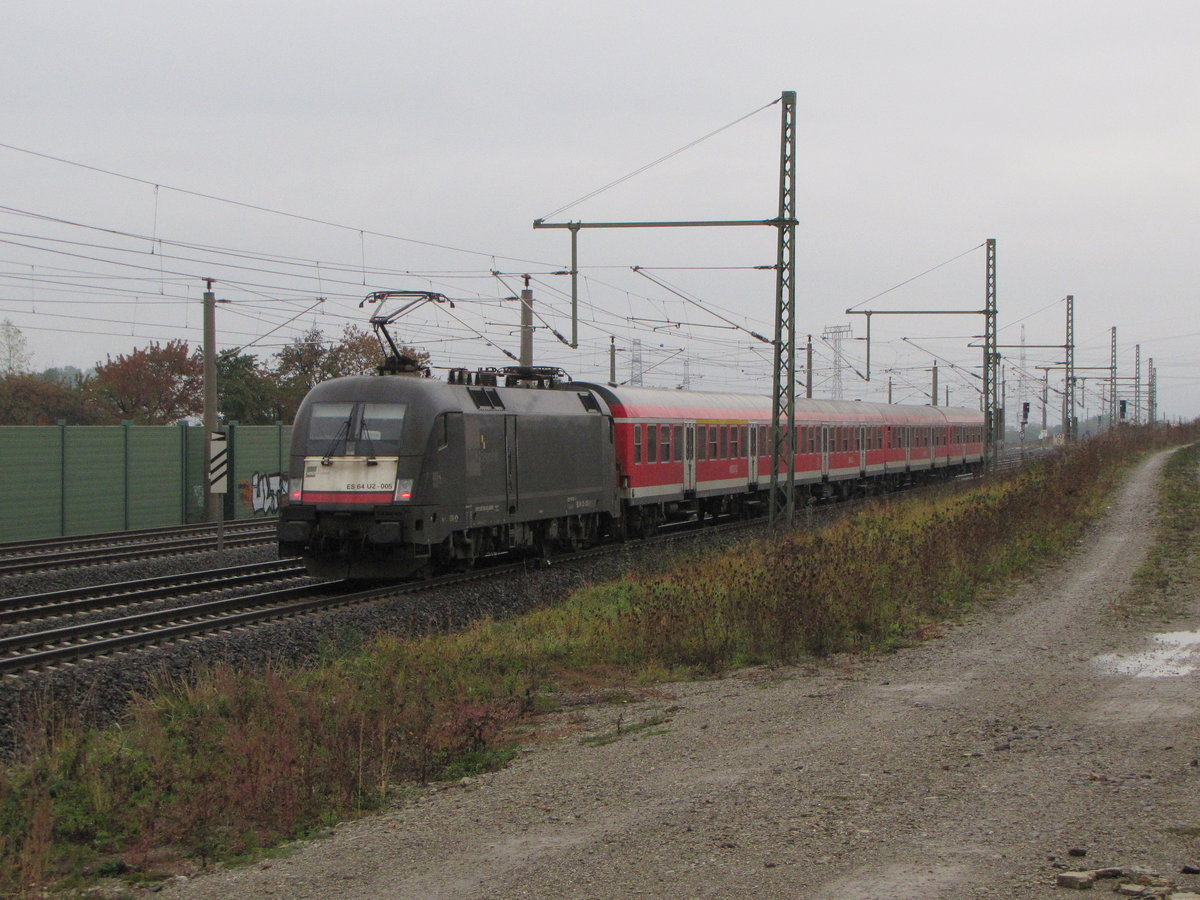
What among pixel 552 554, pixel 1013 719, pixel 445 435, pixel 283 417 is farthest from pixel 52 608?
Result: pixel 283 417

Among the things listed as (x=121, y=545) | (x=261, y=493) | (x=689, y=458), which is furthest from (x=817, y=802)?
(x=261, y=493)

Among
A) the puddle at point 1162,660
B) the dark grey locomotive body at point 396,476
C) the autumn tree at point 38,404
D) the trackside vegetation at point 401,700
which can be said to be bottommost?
the trackside vegetation at point 401,700

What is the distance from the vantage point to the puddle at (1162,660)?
9938mm

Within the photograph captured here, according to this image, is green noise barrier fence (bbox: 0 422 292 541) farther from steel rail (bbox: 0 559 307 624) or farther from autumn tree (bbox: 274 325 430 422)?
autumn tree (bbox: 274 325 430 422)

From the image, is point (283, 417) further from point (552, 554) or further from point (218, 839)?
point (218, 839)

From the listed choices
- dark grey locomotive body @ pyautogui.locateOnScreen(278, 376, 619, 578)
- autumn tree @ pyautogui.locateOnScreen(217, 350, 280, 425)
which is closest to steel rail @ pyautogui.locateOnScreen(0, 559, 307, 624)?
dark grey locomotive body @ pyautogui.locateOnScreen(278, 376, 619, 578)

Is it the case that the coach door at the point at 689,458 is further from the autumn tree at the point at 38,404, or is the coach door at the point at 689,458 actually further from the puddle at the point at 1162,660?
the autumn tree at the point at 38,404

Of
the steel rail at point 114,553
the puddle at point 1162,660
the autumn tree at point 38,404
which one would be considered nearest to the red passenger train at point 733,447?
the steel rail at point 114,553

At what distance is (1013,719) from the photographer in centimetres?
837

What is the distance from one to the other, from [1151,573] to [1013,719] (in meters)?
9.02

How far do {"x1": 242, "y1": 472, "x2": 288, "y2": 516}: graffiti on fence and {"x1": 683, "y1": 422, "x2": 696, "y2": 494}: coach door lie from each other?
12.7 metres

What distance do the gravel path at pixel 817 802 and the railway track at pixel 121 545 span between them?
1442cm

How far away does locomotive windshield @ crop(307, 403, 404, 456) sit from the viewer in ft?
55.8

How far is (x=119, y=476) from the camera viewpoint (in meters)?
29.7
